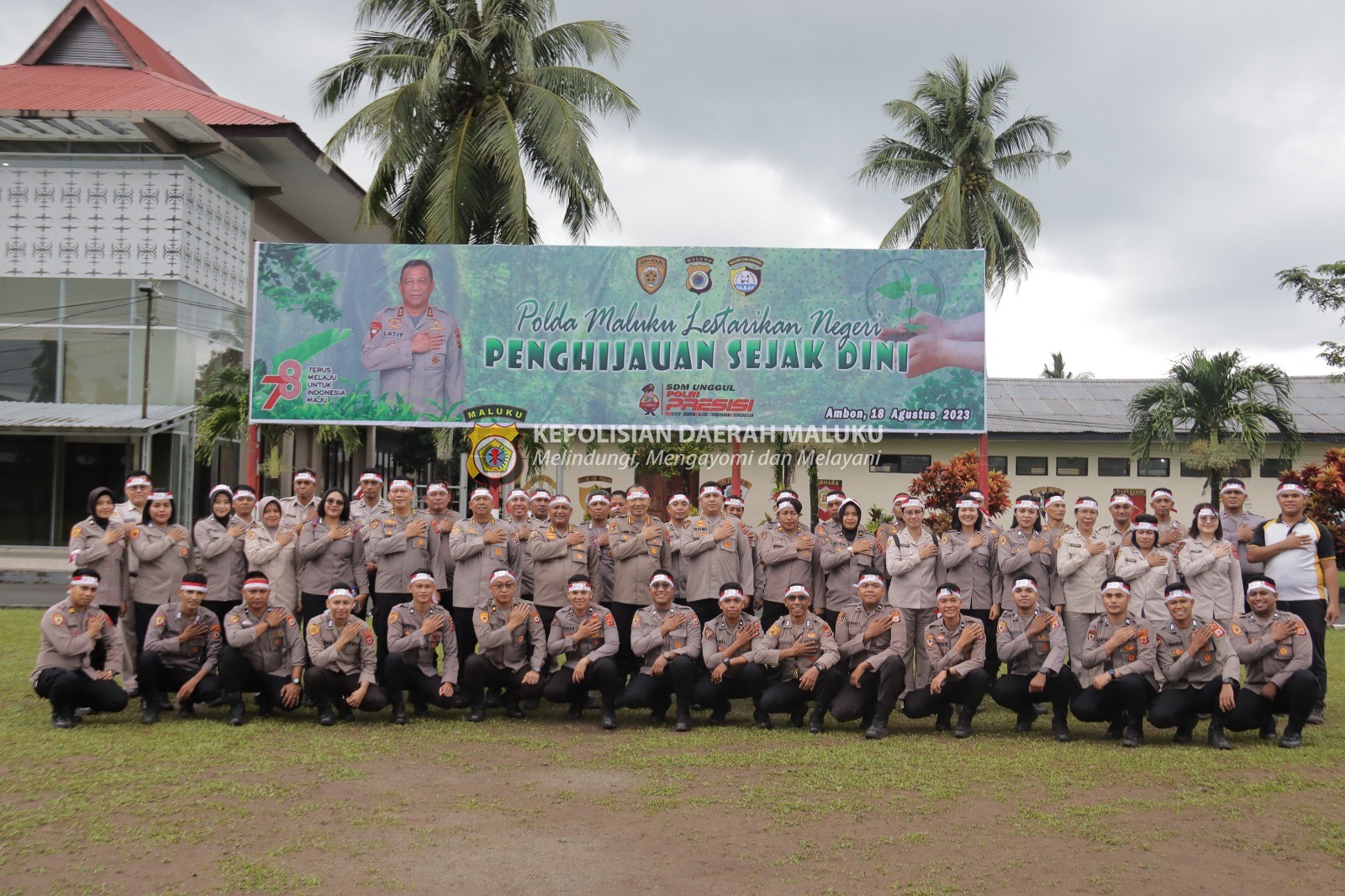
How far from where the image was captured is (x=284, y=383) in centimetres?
1322

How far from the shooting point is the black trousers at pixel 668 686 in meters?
7.49

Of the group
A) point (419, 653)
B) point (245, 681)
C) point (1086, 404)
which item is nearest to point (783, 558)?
point (419, 653)

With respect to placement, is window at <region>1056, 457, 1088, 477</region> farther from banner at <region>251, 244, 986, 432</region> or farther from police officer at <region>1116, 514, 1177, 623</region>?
police officer at <region>1116, 514, 1177, 623</region>

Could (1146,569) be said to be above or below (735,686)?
above

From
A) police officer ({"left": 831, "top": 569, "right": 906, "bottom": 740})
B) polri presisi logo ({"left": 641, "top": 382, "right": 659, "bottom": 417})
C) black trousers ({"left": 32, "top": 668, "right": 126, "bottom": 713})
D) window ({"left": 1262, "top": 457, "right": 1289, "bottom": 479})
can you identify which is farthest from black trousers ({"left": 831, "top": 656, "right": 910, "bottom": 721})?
window ({"left": 1262, "top": 457, "right": 1289, "bottom": 479})

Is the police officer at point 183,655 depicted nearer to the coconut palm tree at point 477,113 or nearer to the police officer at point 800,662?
the police officer at point 800,662

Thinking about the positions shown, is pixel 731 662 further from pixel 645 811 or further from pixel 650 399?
pixel 650 399

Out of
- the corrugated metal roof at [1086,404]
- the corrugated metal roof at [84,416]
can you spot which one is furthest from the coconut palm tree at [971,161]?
the corrugated metal roof at [84,416]

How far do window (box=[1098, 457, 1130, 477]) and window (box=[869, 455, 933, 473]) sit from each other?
179 inches

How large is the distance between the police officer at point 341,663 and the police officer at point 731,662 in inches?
88.8

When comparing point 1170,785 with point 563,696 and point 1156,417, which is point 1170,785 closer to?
point 563,696

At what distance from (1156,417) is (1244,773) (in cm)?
1600

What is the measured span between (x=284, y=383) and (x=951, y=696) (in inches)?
362

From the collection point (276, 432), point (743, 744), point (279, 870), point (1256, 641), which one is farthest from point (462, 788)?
point (276, 432)
